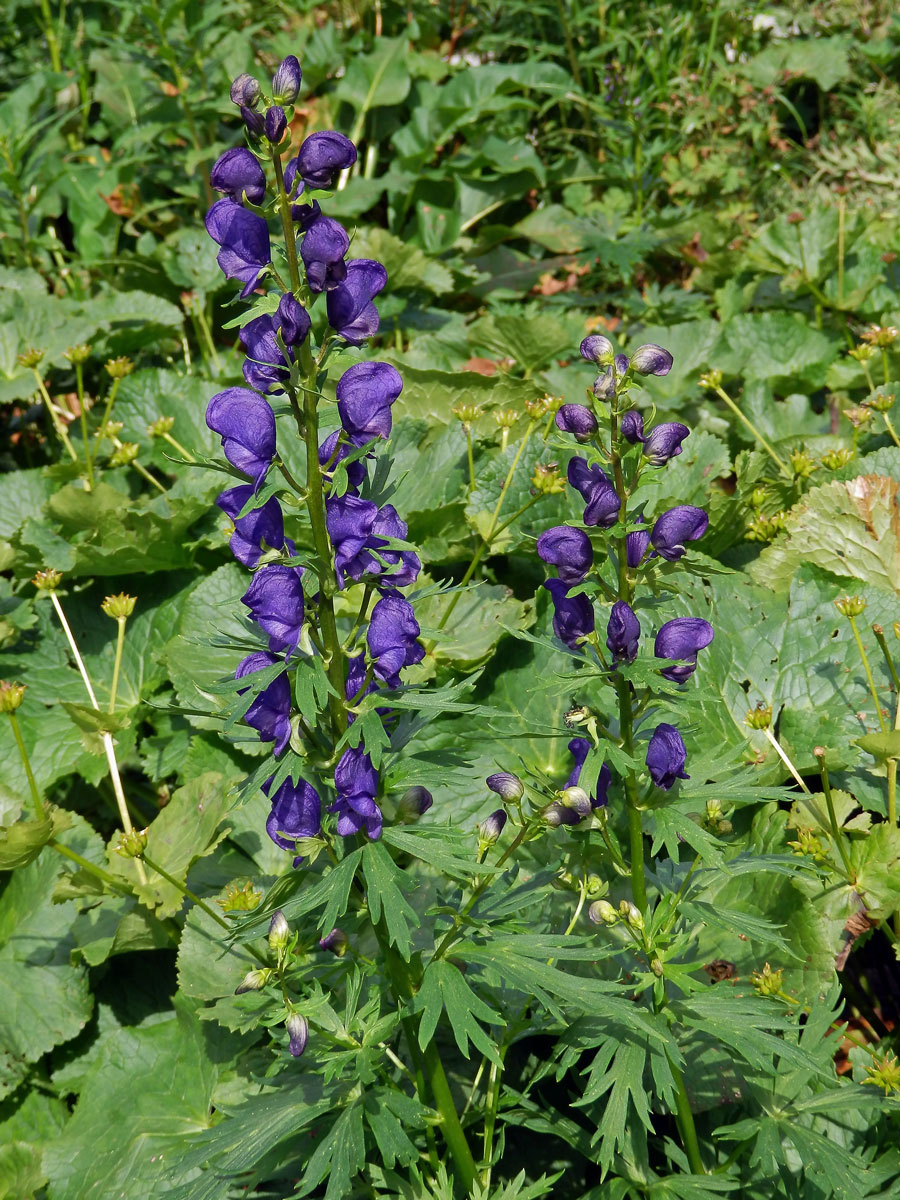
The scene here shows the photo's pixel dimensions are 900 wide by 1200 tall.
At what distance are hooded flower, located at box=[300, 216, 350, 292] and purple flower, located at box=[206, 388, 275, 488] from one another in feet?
0.67

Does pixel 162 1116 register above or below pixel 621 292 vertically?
below

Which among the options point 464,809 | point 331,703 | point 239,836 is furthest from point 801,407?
point 331,703

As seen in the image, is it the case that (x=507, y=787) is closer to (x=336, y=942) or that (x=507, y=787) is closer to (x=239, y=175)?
(x=336, y=942)

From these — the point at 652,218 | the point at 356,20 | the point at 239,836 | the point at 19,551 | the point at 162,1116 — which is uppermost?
the point at 356,20

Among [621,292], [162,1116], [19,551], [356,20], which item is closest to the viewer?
[162,1116]

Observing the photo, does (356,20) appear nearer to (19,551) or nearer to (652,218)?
(652,218)

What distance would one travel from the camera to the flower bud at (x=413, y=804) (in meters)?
1.86

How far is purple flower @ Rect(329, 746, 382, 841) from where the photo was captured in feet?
5.61

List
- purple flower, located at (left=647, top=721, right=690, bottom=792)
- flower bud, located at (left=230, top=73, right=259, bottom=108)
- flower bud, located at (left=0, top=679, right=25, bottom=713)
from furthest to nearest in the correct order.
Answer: flower bud, located at (left=0, top=679, right=25, bottom=713) < purple flower, located at (left=647, top=721, right=690, bottom=792) < flower bud, located at (left=230, top=73, right=259, bottom=108)

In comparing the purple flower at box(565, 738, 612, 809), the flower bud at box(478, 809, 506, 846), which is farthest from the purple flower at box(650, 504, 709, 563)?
the flower bud at box(478, 809, 506, 846)

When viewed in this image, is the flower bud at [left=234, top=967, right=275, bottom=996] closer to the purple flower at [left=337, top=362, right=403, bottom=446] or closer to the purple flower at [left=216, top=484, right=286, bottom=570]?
the purple flower at [left=216, top=484, right=286, bottom=570]

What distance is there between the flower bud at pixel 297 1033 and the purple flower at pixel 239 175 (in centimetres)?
136

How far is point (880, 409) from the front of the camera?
3.34m

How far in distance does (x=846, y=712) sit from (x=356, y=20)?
5273mm
